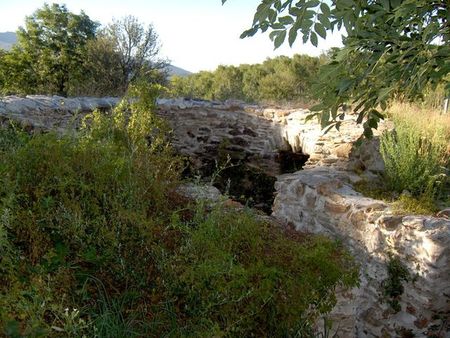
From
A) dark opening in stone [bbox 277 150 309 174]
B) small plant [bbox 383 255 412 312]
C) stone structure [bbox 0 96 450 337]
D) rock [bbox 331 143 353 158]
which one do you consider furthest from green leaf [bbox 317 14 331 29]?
dark opening in stone [bbox 277 150 309 174]

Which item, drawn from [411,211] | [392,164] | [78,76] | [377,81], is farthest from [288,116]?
[78,76]

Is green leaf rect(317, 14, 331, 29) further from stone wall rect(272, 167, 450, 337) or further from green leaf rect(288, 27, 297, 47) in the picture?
stone wall rect(272, 167, 450, 337)

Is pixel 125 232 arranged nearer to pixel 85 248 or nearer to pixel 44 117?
pixel 85 248

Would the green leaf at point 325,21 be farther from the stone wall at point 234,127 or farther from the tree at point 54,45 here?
the tree at point 54,45

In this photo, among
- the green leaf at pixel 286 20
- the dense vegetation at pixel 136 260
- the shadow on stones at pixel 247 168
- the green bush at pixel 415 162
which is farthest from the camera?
the shadow on stones at pixel 247 168

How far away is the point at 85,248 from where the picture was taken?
2090mm

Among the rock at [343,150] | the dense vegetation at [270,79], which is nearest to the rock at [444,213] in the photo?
the rock at [343,150]

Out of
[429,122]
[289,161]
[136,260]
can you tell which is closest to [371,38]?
[136,260]

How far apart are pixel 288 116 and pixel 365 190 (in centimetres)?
357

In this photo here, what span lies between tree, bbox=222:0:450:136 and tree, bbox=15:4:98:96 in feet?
63.7

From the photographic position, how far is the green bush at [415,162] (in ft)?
13.8

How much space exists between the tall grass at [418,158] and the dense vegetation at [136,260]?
2337 mm

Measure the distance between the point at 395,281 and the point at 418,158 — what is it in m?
1.44

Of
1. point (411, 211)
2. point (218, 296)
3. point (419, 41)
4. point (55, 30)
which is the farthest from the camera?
point (55, 30)
